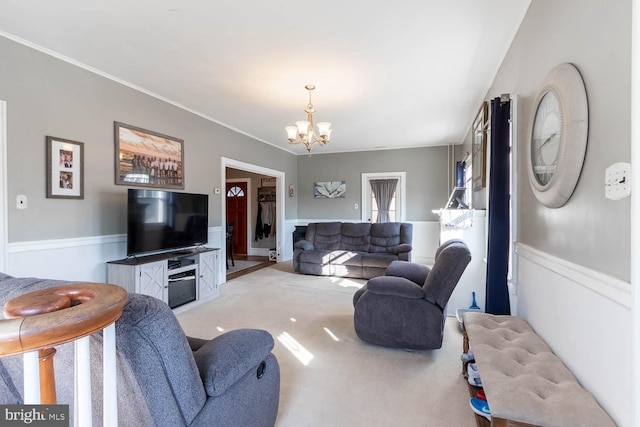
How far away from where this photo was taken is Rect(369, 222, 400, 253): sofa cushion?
5645 mm

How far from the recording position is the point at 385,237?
572cm

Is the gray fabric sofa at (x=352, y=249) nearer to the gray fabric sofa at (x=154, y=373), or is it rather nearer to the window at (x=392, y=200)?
the window at (x=392, y=200)

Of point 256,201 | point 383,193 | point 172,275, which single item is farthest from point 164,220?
point 383,193

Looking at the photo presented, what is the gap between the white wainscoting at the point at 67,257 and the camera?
2.57m

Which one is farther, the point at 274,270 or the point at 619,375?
the point at 274,270

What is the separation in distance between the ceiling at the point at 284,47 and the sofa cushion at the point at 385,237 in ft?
7.64

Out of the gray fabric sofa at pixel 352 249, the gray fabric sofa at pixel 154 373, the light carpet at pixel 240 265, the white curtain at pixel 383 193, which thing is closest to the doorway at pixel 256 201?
the light carpet at pixel 240 265

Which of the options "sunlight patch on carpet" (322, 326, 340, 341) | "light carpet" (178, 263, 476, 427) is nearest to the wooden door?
"light carpet" (178, 263, 476, 427)

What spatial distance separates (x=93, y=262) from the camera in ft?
10.2

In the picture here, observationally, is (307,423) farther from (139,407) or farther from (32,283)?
(32,283)

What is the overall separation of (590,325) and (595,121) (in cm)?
83

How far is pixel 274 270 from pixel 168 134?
122 inches

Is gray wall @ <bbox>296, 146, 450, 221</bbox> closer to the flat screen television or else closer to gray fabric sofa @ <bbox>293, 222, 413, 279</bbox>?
gray fabric sofa @ <bbox>293, 222, 413, 279</bbox>

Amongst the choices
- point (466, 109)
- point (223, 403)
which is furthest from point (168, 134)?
point (466, 109)
